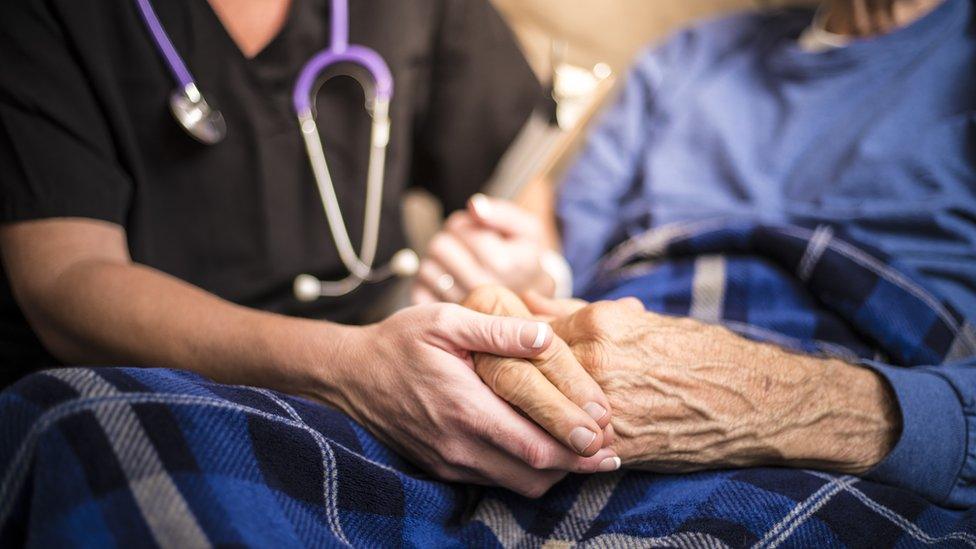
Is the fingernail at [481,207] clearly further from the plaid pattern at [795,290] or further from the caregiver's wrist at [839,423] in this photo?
the caregiver's wrist at [839,423]

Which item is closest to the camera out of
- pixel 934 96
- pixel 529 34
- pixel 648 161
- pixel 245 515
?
pixel 245 515

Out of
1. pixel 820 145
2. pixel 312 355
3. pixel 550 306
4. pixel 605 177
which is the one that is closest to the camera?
pixel 312 355

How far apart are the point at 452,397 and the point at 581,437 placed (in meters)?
0.10

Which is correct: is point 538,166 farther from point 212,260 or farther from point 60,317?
point 60,317

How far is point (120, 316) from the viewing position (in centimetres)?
62

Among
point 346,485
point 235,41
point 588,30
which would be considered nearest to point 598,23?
point 588,30

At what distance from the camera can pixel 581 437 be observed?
0.51 meters

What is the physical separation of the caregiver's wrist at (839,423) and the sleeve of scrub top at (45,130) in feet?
2.23

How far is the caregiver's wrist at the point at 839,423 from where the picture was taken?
61 cm

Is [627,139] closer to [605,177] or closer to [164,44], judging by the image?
[605,177]

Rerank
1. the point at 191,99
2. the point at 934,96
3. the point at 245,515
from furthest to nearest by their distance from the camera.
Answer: the point at 934,96 < the point at 191,99 < the point at 245,515

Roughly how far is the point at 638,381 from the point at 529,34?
81 centimetres

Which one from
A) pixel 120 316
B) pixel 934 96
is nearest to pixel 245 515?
pixel 120 316

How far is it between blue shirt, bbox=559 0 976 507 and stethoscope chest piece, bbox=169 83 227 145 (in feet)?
1.71
